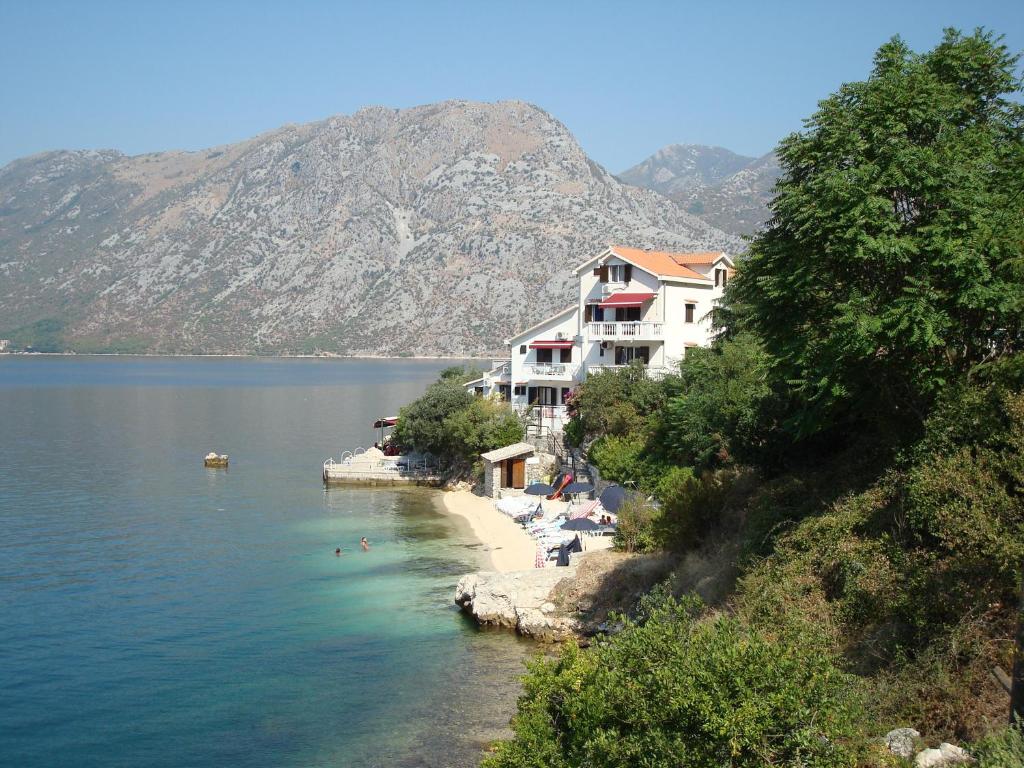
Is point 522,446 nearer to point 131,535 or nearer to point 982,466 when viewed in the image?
point 131,535

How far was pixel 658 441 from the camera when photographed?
39.6m

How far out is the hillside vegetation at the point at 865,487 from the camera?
9.65m

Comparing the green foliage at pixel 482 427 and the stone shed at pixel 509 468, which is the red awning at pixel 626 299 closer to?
the green foliage at pixel 482 427

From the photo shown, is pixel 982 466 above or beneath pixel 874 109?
beneath

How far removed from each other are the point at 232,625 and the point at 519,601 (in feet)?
32.9

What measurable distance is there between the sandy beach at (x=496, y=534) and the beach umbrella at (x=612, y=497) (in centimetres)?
288

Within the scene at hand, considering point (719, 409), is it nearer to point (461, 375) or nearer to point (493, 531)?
point (493, 531)

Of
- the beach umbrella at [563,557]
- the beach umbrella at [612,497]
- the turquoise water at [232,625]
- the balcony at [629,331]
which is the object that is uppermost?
the balcony at [629,331]

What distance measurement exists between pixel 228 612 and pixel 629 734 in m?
23.7

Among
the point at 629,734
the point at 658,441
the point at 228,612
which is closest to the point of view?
the point at 629,734

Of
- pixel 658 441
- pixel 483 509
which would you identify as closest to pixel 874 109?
pixel 658 441

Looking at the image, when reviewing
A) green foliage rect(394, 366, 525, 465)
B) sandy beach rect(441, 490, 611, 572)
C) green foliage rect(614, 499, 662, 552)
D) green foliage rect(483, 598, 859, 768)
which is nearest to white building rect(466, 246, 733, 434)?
green foliage rect(394, 366, 525, 465)

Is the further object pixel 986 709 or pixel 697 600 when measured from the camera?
pixel 697 600

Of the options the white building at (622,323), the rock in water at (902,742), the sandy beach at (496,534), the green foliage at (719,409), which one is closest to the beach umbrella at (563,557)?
the sandy beach at (496,534)
